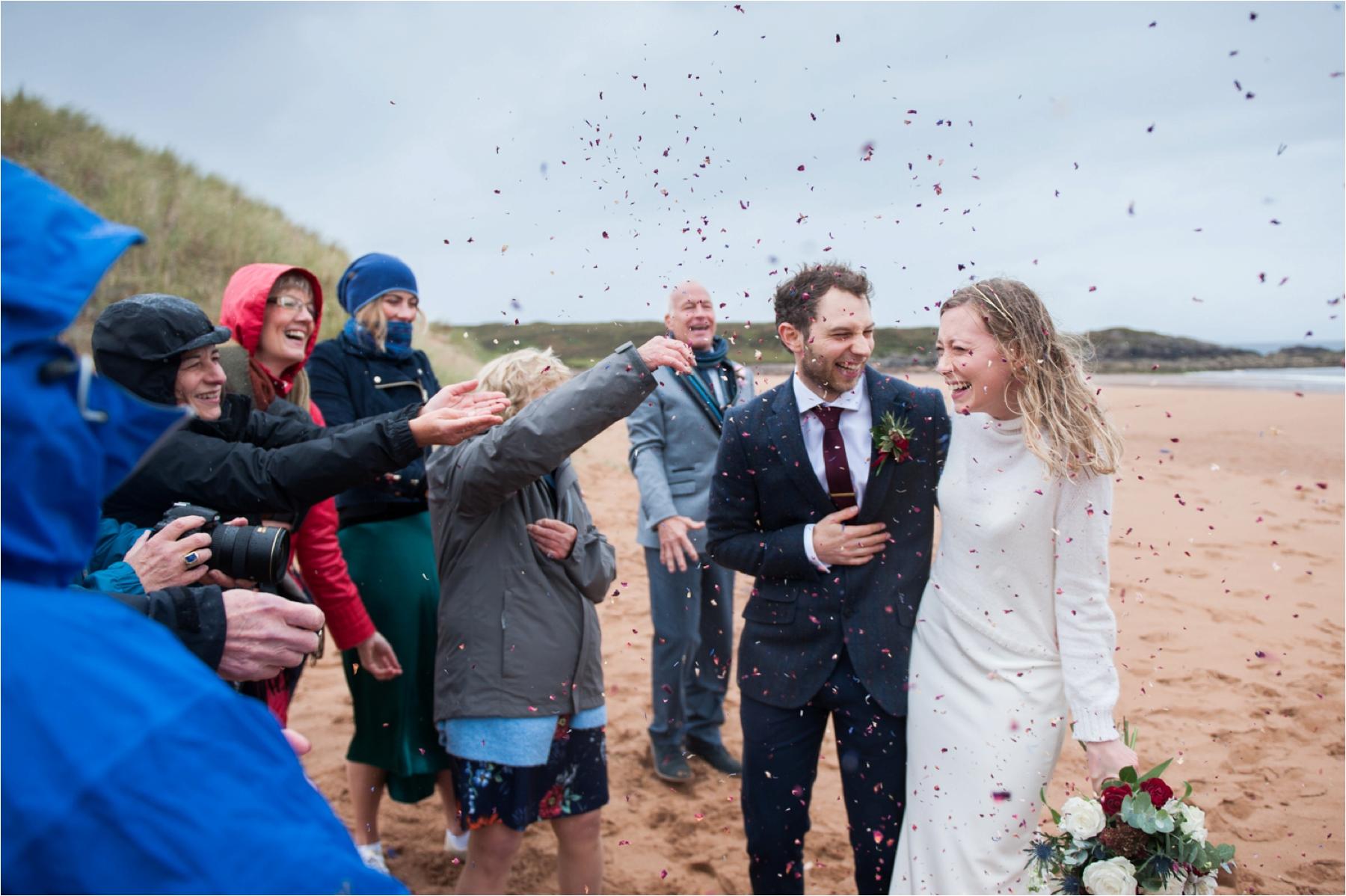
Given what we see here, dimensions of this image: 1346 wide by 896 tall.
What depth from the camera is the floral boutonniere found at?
3.07 meters

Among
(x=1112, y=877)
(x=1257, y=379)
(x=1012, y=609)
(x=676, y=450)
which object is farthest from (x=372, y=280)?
(x=1257, y=379)

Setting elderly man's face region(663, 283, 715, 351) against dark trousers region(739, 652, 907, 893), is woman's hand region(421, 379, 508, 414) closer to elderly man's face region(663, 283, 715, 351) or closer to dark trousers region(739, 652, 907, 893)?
dark trousers region(739, 652, 907, 893)

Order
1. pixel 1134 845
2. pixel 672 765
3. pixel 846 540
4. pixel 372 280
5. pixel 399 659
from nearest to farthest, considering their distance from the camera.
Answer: pixel 1134 845 → pixel 846 540 → pixel 399 659 → pixel 372 280 → pixel 672 765

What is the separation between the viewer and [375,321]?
4176mm

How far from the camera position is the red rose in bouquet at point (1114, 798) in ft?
8.36

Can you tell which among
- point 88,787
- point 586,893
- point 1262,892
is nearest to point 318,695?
point 586,893

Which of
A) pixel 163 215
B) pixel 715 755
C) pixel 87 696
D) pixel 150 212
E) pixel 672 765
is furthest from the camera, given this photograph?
pixel 163 215

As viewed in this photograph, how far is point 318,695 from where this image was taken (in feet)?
20.0

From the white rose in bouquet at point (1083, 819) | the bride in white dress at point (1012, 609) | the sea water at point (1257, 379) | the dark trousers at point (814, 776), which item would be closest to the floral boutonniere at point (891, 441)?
the bride in white dress at point (1012, 609)

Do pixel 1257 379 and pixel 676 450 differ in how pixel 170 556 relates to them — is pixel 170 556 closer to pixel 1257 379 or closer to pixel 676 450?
pixel 676 450

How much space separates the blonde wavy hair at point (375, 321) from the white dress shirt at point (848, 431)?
1.97 m

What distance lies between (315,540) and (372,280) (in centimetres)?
124

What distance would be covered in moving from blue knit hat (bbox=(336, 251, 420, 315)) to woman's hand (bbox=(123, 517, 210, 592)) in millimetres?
2007

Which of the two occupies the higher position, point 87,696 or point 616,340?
point 616,340
